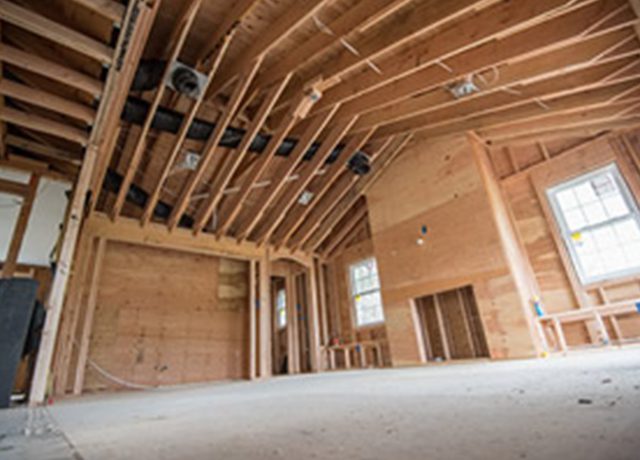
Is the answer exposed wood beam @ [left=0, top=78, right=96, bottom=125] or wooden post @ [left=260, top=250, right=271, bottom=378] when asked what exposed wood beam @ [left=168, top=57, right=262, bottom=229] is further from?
wooden post @ [left=260, top=250, right=271, bottom=378]

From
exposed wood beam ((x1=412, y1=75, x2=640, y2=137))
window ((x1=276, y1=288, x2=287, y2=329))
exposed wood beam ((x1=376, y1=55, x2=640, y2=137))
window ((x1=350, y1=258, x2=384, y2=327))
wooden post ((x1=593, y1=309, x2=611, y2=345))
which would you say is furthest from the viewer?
window ((x1=276, y1=288, x2=287, y2=329))

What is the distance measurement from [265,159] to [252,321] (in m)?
3.09

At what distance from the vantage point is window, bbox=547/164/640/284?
457 centimetres

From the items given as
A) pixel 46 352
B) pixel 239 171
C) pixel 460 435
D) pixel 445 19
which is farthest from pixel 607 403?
pixel 239 171

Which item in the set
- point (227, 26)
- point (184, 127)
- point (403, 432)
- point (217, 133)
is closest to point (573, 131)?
point (227, 26)

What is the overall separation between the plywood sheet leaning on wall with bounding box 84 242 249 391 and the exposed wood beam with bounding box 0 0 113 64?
3587mm

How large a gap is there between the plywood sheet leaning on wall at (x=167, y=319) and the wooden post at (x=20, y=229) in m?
1.14

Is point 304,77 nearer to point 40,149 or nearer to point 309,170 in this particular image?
point 309,170

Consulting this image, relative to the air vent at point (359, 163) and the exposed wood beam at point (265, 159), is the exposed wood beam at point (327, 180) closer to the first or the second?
the air vent at point (359, 163)

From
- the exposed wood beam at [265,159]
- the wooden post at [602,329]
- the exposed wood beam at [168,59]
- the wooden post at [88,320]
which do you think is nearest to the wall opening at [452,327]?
the wooden post at [602,329]

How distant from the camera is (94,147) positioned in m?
3.69

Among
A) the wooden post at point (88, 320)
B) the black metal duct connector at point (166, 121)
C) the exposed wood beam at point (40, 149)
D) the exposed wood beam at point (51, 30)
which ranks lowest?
the wooden post at point (88, 320)

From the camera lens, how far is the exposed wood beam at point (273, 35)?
10.3 ft

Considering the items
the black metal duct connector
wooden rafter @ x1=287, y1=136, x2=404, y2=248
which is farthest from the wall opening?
the black metal duct connector
